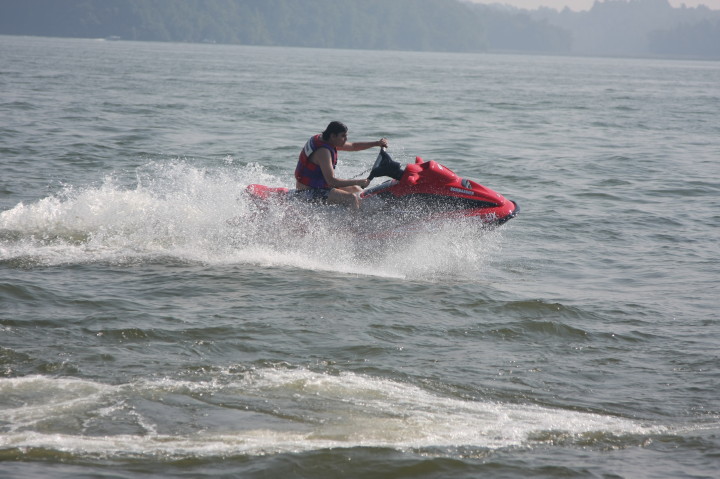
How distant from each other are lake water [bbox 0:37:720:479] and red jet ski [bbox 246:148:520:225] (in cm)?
25

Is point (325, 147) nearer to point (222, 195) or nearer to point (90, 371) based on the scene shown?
point (222, 195)

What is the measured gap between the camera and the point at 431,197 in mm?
9016

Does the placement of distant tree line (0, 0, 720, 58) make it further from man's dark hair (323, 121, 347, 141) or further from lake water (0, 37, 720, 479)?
man's dark hair (323, 121, 347, 141)

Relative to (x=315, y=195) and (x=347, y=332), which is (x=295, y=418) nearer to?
(x=347, y=332)

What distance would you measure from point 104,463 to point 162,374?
1.30 m

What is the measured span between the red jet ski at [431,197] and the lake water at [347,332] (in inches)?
9.8

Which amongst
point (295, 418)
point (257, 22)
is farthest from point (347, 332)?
point (257, 22)

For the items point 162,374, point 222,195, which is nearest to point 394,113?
point 222,195

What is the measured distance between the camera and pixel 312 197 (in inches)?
362

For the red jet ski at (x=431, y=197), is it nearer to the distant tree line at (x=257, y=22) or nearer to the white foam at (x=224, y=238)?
the white foam at (x=224, y=238)

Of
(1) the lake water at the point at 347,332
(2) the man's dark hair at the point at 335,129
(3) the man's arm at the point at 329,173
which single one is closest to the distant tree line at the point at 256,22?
(1) the lake water at the point at 347,332

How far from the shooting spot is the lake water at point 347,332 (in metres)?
5.00

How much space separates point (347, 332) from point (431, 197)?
8.23 ft

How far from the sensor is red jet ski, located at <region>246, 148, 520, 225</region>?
898cm
